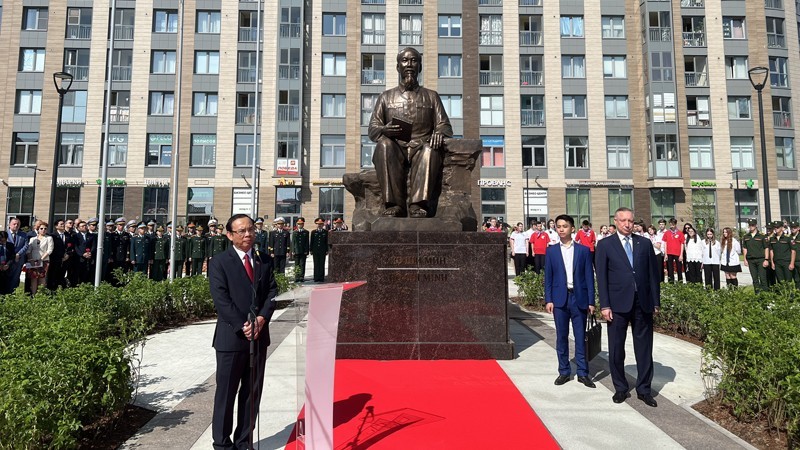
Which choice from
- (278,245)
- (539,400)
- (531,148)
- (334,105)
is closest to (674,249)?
(539,400)

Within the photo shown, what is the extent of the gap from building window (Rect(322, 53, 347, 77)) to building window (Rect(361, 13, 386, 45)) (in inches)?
83.4

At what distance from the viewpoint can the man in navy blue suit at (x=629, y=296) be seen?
509cm

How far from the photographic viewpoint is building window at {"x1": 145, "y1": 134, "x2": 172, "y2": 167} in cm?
3469

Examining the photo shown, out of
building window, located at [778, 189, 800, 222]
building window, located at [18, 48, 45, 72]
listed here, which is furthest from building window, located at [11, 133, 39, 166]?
building window, located at [778, 189, 800, 222]

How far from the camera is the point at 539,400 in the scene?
4906mm

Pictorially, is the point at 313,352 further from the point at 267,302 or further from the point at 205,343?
the point at 205,343

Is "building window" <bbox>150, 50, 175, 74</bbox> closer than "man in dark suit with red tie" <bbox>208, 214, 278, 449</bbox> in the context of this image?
No

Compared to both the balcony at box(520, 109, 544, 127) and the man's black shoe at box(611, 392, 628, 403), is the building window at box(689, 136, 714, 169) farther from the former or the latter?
the man's black shoe at box(611, 392, 628, 403)

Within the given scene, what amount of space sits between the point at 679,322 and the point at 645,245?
452cm

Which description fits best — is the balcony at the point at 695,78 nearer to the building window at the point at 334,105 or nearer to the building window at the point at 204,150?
the building window at the point at 334,105

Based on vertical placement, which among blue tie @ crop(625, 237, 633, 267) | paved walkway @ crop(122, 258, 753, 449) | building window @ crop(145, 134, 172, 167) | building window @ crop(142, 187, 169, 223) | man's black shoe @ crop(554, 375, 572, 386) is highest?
building window @ crop(145, 134, 172, 167)

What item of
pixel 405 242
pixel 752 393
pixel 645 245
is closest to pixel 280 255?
pixel 405 242

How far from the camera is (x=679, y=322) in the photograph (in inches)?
344

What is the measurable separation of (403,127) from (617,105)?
33.6 m
